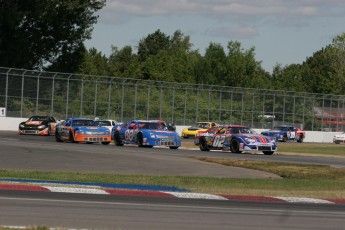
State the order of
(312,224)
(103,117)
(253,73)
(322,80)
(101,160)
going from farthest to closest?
(322,80), (253,73), (103,117), (101,160), (312,224)

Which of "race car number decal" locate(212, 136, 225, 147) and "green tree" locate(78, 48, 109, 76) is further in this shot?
"green tree" locate(78, 48, 109, 76)

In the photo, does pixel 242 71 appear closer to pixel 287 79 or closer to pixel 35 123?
pixel 287 79

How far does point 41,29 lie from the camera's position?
80.7 meters

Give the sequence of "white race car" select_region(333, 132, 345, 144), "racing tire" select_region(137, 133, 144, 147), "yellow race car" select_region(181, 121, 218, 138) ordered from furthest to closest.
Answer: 1. "white race car" select_region(333, 132, 345, 144)
2. "yellow race car" select_region(181, 121, 218, 138)
3. "racing tire" select_region(137, 133, 144, 147)

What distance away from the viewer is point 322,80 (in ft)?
409

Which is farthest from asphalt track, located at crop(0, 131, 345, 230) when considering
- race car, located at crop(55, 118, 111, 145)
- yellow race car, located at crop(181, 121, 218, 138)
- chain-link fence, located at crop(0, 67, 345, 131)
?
yellow race car, located at crop(181, 121, 218, 138)

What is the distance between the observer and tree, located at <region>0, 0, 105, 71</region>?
7531 centimetres

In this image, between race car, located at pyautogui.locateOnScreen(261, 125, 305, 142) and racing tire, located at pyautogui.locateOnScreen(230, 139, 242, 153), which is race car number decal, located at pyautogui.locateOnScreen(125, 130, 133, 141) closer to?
racing tire, located at pyautogui.locateOnScreen(230, 139, 242, 153)

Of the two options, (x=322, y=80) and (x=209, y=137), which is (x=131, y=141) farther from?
(x=322, y=80)

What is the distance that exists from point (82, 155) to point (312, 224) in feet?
57.3

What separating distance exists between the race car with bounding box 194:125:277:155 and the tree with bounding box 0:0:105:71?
3673 centimetres

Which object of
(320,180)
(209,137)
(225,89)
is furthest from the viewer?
(225,89)

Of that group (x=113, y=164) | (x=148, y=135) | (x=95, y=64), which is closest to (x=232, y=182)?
(x=113, y=164)

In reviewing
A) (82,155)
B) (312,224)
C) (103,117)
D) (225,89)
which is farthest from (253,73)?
(312,224)
